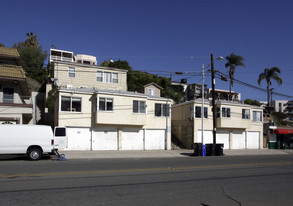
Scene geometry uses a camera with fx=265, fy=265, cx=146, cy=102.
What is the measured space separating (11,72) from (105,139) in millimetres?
10941

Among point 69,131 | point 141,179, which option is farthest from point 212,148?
point 141,179

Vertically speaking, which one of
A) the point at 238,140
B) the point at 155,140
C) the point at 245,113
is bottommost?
the point at 238,140

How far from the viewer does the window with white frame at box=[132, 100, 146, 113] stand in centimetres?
2716

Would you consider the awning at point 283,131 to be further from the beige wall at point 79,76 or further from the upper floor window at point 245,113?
the beige wall at point 79,76

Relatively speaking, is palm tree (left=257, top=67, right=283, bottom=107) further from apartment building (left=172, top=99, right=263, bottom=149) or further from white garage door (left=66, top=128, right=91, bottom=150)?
white garage door (left=66, top=128, right=91, bottom=150)

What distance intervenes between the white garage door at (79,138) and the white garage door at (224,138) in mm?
15856

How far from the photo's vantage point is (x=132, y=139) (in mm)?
27094

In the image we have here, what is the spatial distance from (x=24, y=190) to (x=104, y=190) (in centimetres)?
230

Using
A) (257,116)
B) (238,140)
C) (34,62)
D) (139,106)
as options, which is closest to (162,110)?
(139,106)

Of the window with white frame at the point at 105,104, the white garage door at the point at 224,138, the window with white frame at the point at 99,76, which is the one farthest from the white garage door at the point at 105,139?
the white garage door at the point at 224,138

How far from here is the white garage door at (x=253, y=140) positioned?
1353 inches

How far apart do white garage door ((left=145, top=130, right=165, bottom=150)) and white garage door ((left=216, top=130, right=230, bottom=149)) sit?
7.79 meters

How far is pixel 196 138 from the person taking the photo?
30.4 metres

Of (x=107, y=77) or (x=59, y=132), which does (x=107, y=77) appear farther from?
(x=59, y=132)
